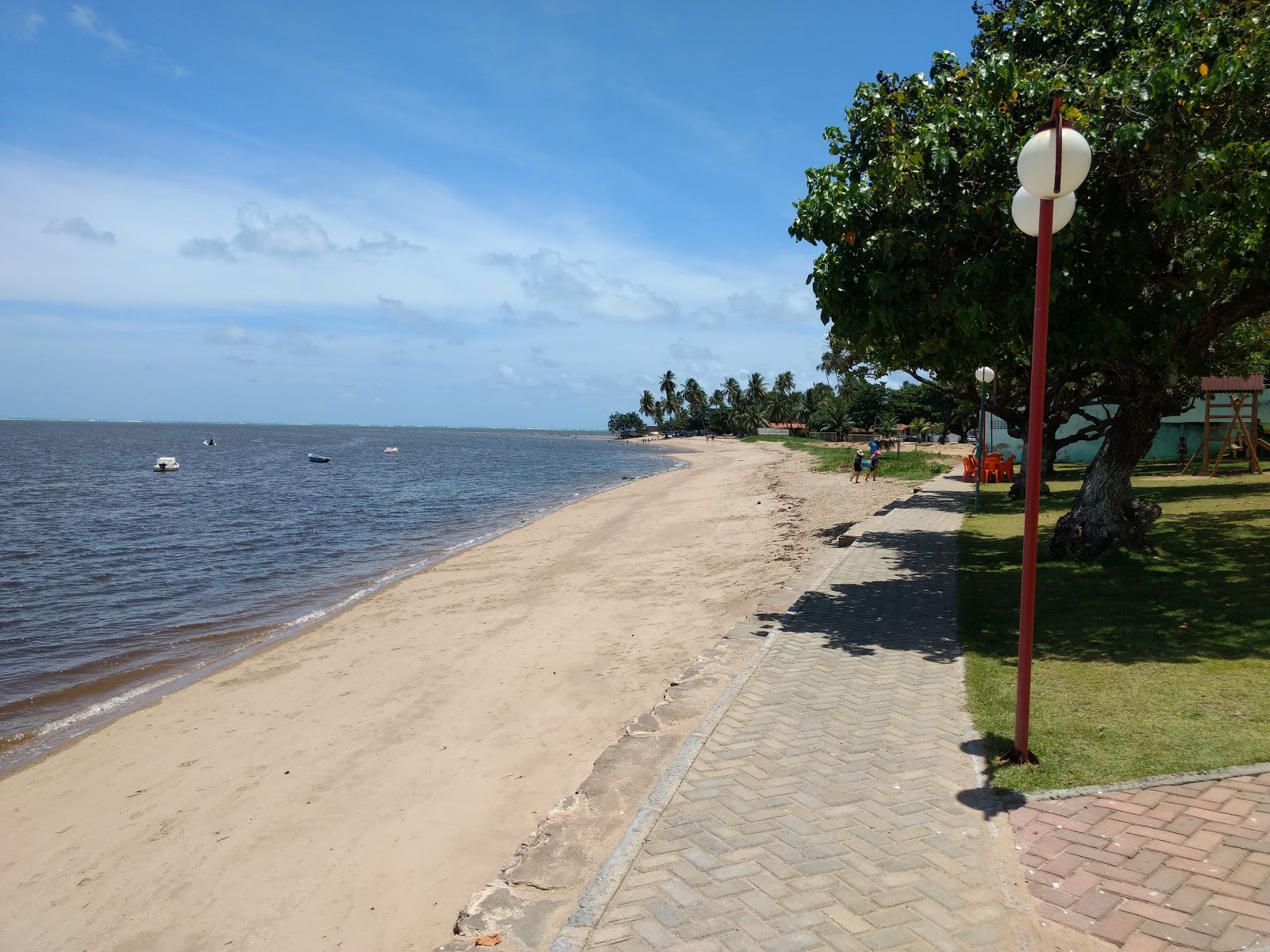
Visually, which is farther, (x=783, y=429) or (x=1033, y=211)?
(x=783, y=429)

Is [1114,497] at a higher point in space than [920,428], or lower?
lower

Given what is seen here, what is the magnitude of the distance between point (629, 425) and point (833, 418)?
8902 centimetres

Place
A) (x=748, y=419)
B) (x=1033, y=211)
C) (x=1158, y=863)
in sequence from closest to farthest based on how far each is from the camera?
(x=1158, y=863), (x=1033, y=211), (x=748, y=419)

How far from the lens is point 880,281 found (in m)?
7.83

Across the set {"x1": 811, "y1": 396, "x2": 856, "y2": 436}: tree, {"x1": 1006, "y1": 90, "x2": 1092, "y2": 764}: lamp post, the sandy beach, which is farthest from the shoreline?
{"x1": 811, "y1": 396, "x2": 856, "y2": 436}: tree

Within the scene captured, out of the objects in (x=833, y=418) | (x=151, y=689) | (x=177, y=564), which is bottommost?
(x=151, y=689)

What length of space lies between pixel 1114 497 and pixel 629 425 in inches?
6185

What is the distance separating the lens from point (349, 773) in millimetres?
6898

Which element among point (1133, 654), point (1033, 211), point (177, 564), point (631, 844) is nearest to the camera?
point (631, 844)

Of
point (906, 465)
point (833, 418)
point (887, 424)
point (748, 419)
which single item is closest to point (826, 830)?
point (906, 465)

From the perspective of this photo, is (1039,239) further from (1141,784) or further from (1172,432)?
(1172,432)

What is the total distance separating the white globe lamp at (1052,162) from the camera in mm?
4320

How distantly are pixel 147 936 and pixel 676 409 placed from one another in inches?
5449

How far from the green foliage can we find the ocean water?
1045cm
